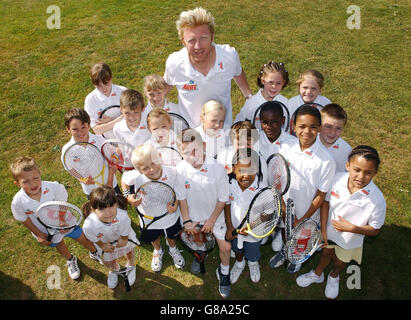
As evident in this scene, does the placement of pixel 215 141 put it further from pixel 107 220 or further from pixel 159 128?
pixel 107 220

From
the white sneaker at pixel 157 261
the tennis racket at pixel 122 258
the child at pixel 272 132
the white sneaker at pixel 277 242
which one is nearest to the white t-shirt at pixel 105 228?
the tennis racket at pixel 122 258

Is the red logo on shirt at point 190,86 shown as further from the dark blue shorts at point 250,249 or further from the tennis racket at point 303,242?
the tennis racket at point 303,242

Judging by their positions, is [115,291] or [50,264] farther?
[50,264]

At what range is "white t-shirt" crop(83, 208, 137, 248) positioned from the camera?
16.3 feet

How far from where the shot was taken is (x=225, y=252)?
5414mm

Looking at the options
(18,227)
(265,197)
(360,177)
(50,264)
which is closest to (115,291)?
(50,264)

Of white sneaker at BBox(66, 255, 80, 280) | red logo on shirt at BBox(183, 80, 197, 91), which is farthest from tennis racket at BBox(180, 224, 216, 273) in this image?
red logo on shirt at BBox(183, 80, 197, 91)

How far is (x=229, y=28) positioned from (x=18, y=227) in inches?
474

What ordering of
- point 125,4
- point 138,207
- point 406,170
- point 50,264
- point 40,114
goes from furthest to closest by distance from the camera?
point 125,4 < point 40,114 < point 406,170 < point 50,264 < point 138,207

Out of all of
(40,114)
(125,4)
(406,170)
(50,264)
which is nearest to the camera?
(50,264)

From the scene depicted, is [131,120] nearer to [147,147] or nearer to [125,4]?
[147,147]

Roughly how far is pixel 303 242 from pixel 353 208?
0.97 meters

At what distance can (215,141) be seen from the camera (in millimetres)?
5668

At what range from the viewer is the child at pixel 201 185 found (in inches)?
190
